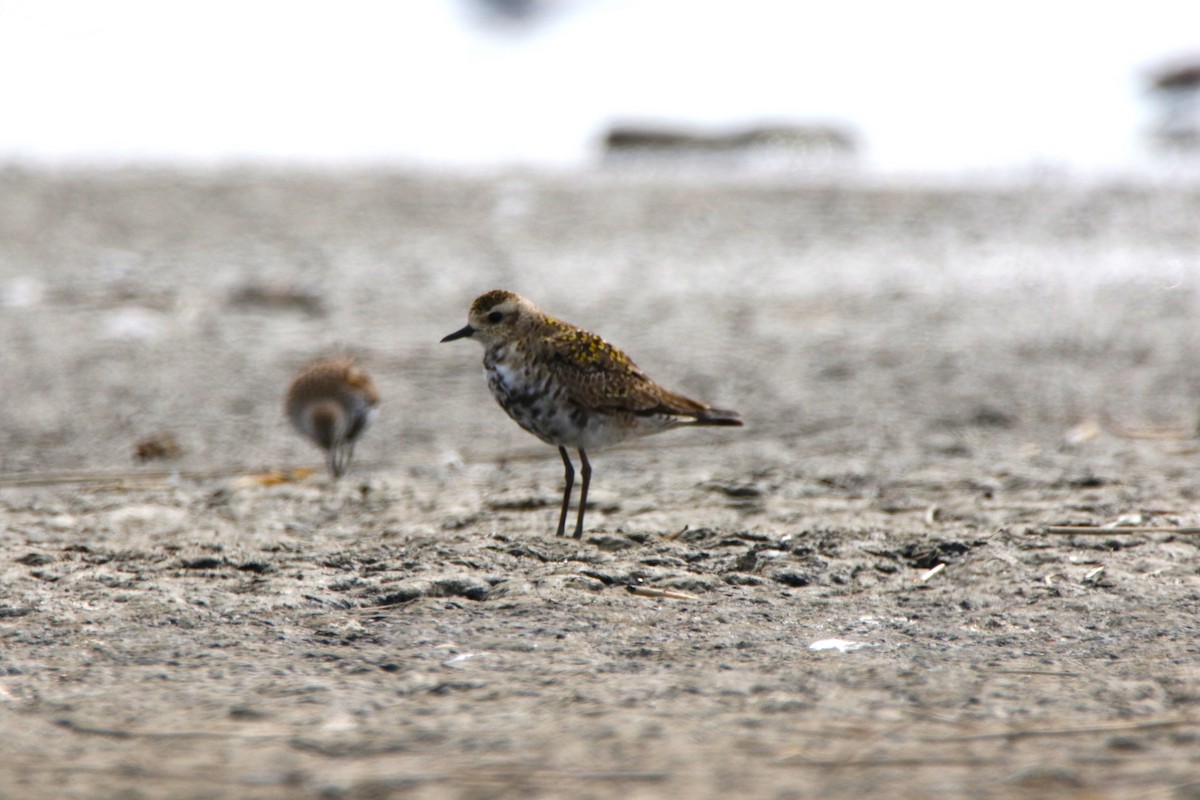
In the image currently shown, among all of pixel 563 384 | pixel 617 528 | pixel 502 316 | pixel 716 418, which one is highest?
pixel 502 316

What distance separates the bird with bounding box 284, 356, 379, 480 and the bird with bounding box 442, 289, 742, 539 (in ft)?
5.31

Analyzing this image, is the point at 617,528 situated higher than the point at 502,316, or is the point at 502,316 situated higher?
the point at 502,316

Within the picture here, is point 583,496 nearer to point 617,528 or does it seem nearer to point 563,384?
point 617,528

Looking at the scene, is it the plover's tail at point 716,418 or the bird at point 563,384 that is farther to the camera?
the plover's tail at point 716,418

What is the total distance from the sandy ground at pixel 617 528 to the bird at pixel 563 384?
0.33 m

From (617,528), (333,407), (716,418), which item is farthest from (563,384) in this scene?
(333,407)

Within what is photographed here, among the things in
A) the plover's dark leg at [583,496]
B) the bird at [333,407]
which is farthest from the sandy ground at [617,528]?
the bird at [333,407]

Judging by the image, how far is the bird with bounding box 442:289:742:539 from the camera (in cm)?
518

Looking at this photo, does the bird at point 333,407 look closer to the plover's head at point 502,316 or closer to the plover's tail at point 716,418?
the plover's head at point 502,316

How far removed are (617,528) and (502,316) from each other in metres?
0.84

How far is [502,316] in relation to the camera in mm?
5316

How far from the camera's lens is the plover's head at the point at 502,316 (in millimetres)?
5305

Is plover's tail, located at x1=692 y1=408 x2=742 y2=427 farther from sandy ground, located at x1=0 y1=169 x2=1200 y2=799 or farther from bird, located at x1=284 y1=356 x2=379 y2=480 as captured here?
bird, located at x1=284 y1=356 x2=379 y2=480

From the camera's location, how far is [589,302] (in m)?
10.1
